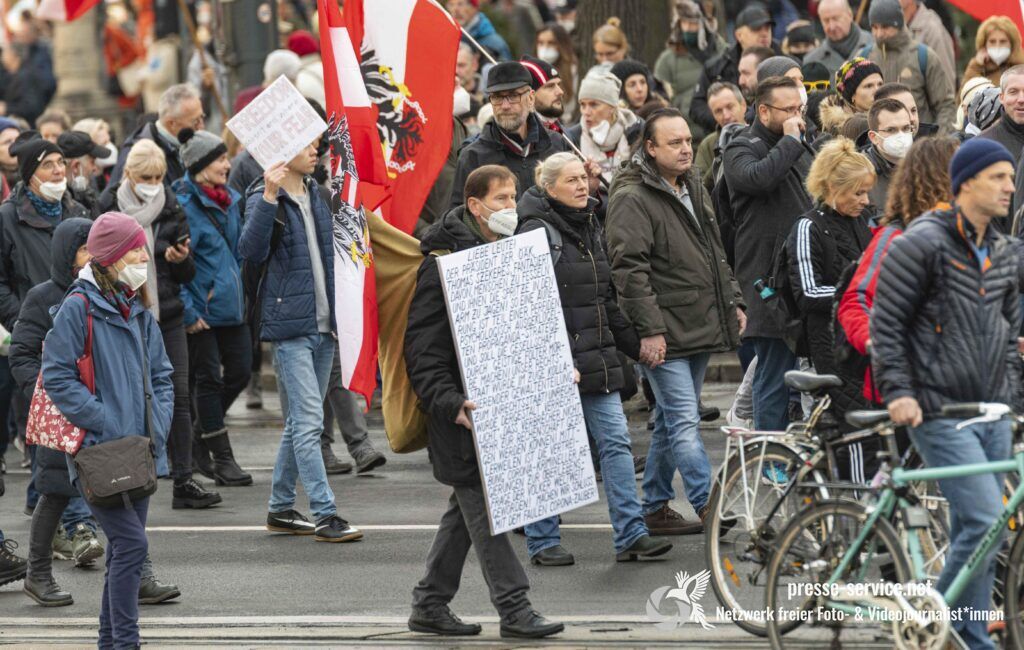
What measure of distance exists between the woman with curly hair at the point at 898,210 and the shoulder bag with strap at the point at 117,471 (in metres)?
2.89

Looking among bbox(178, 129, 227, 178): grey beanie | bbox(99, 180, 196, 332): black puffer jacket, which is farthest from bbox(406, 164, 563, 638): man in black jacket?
bbox(178, 129, 227, 178): grey beanie

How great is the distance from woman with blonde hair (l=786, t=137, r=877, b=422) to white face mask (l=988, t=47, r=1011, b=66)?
3675mm

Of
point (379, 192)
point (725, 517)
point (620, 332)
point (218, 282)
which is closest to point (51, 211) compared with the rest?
point (218, 282)

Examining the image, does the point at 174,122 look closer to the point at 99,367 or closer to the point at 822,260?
the point at 99,367

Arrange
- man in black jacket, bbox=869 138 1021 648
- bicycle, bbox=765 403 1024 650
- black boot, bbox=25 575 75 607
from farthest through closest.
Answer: black boot, bbox=25 575 75 607
man in black jacket, bbox=869 138 1021 648
bicycle, bbox=765 403 1024 650

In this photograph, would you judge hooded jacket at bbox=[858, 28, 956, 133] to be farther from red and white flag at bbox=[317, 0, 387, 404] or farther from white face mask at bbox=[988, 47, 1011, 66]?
red and white flag at bbox=[317, 0, 387, 404]

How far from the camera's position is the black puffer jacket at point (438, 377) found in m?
7.68


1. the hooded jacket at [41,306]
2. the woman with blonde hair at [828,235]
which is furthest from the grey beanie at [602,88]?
the hooded jacket at [41,306]

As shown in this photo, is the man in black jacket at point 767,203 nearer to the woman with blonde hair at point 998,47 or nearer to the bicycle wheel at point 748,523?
the bicycle wheel at point 748,523

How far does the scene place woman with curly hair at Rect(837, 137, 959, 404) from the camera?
7.16 metres

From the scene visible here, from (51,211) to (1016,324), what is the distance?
6.15m

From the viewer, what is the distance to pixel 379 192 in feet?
28.9

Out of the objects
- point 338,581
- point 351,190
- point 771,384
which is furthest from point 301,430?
point 771,384

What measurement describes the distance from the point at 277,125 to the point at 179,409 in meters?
2.22
